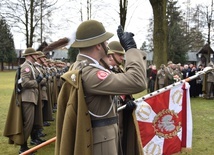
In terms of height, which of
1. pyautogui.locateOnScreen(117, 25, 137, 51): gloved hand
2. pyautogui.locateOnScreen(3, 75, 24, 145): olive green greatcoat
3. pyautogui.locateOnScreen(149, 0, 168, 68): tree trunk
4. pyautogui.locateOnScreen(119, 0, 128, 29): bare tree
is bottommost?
pyautogui.locateOnScreen(3, 75, 24, 145): olive green greatcoat

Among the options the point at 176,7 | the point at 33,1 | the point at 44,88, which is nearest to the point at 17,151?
the point at 44,88

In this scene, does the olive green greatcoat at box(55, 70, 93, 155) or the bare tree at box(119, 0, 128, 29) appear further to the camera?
the bare tree at box(119, 0, 128, 29)

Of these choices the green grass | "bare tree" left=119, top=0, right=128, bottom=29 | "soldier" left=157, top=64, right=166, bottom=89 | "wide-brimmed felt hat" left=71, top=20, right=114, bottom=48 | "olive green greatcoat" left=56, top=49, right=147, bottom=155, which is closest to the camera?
"olive green greatcoat" left=56, top=49, right=147, bottom=155

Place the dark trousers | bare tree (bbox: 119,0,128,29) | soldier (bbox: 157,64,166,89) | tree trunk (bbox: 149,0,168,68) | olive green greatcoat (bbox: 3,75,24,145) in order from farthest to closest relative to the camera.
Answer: bare tree (bbox: 119,0,128,29) < soldier (bbox: 157,64,166,89) < tree trunk (bbox: 149,0,168,68) < the dark trousers < olive green greatcoat (bbox: 3,75,24,145)

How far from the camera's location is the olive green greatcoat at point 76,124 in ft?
8.02

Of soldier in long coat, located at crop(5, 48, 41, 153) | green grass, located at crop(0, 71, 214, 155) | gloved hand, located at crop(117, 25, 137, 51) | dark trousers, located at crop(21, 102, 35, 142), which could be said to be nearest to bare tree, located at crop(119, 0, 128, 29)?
green grass, located at crop(0, 71, 214, 155)

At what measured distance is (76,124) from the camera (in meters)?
2.49

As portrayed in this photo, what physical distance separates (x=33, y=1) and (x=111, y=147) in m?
28.2

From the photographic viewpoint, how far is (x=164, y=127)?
4.95 m

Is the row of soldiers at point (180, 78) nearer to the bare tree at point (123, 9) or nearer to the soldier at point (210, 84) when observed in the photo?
the soldier at point (210, 84)

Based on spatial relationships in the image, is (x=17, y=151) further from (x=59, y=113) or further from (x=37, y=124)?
(x=59, y=113)

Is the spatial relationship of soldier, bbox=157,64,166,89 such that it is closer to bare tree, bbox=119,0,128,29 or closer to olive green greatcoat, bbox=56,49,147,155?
bare tree, bbox=119,0,128,29

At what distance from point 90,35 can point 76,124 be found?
74 cm

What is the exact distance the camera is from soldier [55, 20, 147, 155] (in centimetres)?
244
